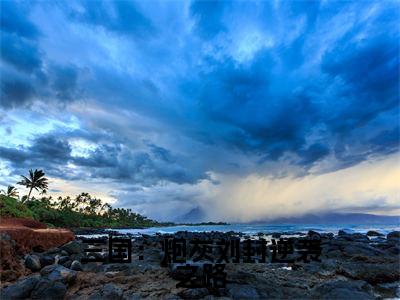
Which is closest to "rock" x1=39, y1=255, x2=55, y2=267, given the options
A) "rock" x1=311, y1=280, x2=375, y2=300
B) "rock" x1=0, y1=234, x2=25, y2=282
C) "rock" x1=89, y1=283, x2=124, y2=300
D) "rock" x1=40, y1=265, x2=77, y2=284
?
"rock" x1=0, y1=234, x2=25, y2=282

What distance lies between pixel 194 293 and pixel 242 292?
1103 millimetres

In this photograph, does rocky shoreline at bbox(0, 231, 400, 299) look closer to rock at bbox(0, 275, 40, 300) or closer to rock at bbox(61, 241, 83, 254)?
rock at bbox(0, 275, 40, 300)

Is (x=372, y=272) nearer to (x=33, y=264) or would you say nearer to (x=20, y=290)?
(x=20, y=290)

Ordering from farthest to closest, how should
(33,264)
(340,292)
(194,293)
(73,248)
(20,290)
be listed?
(73,248) < (33,264) < (20,290) < (194,293) < (340,292)

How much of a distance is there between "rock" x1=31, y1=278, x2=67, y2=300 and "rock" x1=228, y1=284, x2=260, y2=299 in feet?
12.4

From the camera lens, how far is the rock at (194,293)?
23.6ft

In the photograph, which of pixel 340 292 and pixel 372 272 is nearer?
pixel 340 292

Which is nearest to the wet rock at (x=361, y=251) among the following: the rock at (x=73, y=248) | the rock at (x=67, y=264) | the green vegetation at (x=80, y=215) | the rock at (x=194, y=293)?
the rock at (x=194, y=293)

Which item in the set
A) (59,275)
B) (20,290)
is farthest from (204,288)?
(20,290)

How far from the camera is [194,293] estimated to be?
725 cm

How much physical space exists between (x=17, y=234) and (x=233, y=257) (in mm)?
10197

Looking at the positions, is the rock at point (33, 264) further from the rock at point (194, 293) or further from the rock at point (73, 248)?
the rock at point (194, 293)

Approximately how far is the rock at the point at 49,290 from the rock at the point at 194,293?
2685mm

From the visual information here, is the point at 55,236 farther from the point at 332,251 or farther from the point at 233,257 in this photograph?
the point at 332,251
